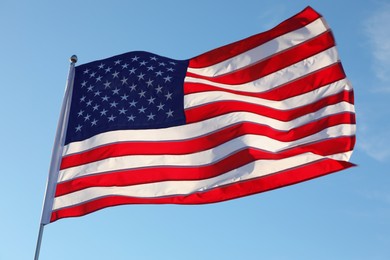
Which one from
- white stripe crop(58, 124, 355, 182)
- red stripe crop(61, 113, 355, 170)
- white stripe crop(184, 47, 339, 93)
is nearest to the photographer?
white stripe crop(58, 124, 355, 182)

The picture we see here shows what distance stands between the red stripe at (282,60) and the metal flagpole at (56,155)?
3.33 meters

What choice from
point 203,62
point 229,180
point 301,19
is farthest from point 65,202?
point 301,19

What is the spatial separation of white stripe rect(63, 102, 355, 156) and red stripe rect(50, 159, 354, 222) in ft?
3.97

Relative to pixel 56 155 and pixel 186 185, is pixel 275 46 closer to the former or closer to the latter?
pixel 186 185

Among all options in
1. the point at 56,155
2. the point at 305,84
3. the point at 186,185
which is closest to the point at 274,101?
the point at 305,84

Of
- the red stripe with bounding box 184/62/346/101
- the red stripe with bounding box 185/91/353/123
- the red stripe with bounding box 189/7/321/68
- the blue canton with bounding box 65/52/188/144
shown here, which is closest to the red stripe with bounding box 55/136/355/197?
the red stripe with bounding box 185/91/353/123

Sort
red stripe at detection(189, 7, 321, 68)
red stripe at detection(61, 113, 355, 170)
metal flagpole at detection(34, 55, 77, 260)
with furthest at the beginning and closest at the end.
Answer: red stripe at detection(189, 7, 321, 68) < red stripe at detection(61, 113, 355, 170) < metal flagpole at detection(34, 55, 77, 260)

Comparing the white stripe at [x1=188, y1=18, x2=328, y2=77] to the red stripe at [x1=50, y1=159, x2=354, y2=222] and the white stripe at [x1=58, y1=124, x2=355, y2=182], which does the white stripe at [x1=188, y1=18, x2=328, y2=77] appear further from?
the red stripe at [x1=50, y1=159, x2=354, y2=222]

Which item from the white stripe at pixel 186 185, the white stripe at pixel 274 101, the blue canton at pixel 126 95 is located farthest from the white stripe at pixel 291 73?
the white stripe at pixel 186 185

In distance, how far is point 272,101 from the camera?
16.1 metres

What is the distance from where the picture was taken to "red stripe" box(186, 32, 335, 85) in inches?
644

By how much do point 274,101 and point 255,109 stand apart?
1.48 feet

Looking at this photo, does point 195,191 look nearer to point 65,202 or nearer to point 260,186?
point 260,186

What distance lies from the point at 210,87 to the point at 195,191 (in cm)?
264
